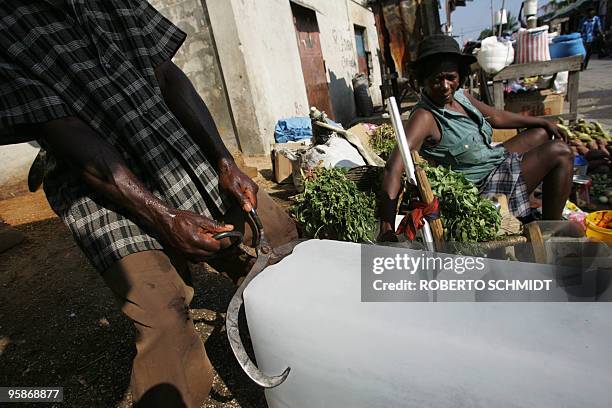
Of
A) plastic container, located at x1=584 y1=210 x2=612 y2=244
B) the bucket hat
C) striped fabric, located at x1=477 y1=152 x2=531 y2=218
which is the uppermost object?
the bucket hat

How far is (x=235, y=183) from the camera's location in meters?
1.62

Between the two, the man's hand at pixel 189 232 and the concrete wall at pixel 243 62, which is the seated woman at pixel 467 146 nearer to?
the man's hand at pixel 189 232

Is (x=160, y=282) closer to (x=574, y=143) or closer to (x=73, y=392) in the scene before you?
(x=73, y=392)

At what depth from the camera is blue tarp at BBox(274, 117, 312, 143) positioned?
5216 millimetres

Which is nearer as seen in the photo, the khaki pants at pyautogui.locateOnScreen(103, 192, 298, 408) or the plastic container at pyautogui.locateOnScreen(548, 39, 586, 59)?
the khaki pants at pyautogui.locateOnScreen(103, 192, 298, 408)

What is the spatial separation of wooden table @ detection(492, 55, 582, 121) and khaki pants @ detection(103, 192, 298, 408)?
4192 mm

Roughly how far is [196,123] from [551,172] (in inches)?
84.3

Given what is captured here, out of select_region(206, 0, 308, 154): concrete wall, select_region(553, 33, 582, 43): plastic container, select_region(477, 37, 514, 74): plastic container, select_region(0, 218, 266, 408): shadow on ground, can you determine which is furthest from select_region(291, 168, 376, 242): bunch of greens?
select_region(553, 33, 582, 43): plastic container

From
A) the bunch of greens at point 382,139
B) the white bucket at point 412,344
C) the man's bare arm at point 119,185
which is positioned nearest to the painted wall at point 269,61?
the bunch of greens at point 382,139

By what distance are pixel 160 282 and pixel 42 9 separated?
1.11 m

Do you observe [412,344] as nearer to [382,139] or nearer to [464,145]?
[464,145]

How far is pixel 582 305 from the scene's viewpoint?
93cm

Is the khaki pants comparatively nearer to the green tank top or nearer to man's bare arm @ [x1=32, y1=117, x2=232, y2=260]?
man's bare arm @ [x1=32, y1=117, x2=232, y2=260]

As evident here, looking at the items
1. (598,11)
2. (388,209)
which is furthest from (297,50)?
(598,11)
